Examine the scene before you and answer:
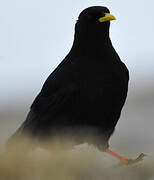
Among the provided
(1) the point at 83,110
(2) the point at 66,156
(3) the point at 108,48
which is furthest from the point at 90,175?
(3) the point at 108,48

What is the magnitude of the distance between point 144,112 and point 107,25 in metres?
2.53

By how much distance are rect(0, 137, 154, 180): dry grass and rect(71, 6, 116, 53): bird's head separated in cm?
349

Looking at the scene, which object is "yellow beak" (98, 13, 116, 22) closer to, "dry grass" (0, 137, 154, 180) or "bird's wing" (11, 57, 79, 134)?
"bird's wing" (11, 57, 79, 134)

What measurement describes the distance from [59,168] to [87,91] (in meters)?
3.23

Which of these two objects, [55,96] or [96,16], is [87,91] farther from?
[96,16]

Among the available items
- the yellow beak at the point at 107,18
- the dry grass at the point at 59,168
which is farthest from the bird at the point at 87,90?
the dry grass at the point at 59,168

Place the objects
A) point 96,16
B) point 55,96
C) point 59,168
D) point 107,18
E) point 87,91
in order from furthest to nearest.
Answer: point 96,16
point 107,18
point 55,96
point 87,91
point 59,168

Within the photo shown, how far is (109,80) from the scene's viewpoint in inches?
199

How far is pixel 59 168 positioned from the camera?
69.9 inches

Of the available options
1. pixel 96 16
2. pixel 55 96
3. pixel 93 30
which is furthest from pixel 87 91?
pixel 96 16

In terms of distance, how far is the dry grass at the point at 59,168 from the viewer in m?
1.74

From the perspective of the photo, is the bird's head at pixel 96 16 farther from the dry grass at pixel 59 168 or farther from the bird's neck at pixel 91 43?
the dry grass at pixel 59 168

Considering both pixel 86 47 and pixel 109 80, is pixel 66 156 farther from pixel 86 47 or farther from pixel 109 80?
pixel 86 47

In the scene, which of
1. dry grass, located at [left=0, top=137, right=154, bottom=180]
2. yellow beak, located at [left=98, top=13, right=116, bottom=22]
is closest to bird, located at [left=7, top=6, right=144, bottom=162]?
yellow beak, located at [left=98, top=13, right=116, bottom=22]
